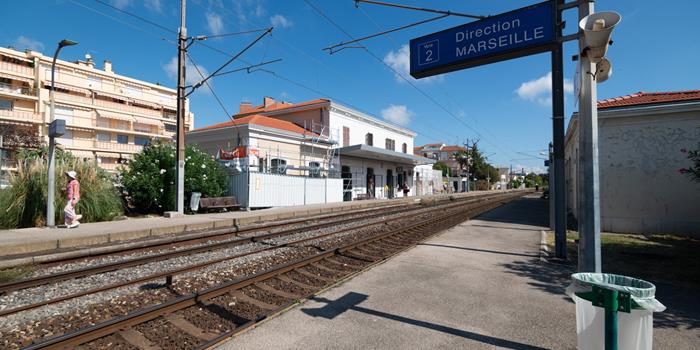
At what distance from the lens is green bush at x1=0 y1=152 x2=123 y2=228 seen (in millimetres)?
11141

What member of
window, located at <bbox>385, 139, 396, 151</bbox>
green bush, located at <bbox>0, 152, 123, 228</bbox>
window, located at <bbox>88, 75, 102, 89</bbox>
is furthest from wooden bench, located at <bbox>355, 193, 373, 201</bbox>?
window, located at <bbox>88, 75, 102, 89</bbox>

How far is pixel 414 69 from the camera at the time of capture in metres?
5.52

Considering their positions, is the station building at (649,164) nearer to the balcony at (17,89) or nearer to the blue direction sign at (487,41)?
the blue direction sign at (487,41)

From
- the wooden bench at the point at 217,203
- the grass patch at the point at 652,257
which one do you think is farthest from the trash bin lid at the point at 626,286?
the wooden bench at the point at 217,203

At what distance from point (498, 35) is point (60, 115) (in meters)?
60.4

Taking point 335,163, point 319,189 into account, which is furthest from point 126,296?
point 335,163

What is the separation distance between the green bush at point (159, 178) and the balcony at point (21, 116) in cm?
4190

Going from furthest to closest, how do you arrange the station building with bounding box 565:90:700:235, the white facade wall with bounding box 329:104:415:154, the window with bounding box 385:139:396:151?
the window with bounding box 385:139:396:151 → the white facade wall with bounding box 329:104:415:154 → the station building with bounding box 565:90:700:235

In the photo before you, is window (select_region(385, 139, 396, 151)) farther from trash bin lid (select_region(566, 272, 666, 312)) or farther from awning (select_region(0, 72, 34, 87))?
awning (select_region(0, 72, 34, 87))

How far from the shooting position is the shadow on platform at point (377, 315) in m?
3.53

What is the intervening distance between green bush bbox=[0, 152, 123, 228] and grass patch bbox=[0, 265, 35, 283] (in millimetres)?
5786

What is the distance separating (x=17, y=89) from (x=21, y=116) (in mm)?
4019

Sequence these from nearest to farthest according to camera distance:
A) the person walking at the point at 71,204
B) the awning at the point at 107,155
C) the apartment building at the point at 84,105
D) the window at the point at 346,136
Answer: the person walking at the point at 71,204
the window at the point at 346,136
the apartment building at the point at 84,105
the awning at the point at 107,155

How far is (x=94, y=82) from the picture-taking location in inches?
2133
